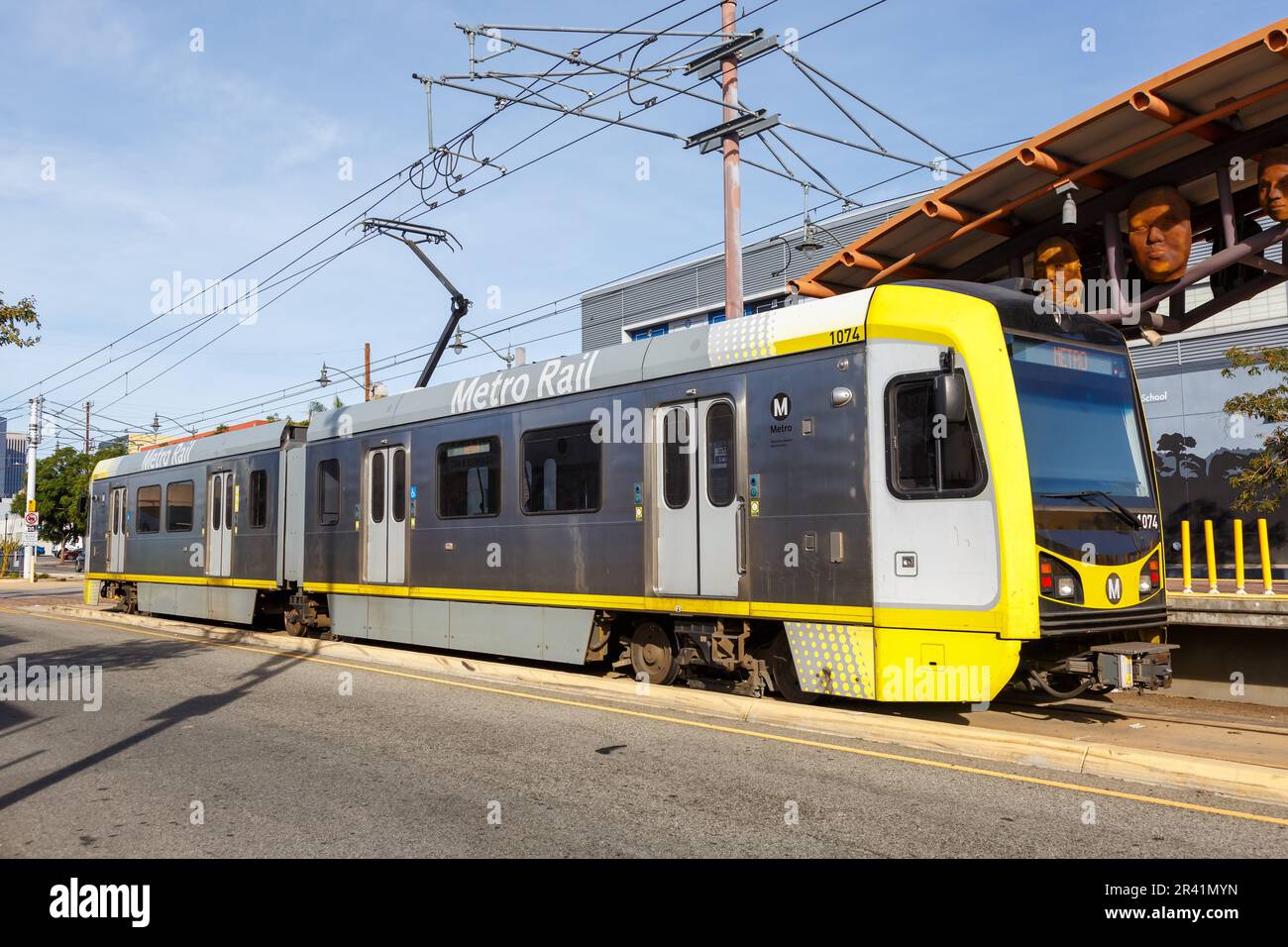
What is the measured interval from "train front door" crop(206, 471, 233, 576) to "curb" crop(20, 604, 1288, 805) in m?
7.22

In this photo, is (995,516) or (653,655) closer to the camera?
(995,516)

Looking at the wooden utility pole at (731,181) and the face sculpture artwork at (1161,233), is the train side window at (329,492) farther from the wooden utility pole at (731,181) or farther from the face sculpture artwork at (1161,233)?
the face sculpture artwork at (1161,233)

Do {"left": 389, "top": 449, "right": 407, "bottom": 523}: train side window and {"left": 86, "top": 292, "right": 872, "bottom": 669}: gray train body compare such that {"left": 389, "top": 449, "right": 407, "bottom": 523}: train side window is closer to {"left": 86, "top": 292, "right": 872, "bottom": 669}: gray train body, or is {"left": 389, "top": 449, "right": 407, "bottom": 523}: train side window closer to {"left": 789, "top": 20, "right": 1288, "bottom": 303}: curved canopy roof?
{"left": 86, "top": 292, "right": 872, "bottom": 669}: gray train body

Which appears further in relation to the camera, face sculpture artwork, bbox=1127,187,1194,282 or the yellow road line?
face sculpture artwork, bbox=1127,187,1194,282

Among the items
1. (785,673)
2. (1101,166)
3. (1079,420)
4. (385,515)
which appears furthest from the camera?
(385,515)

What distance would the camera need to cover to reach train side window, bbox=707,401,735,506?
9422 millimetres

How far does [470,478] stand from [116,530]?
44.8ft

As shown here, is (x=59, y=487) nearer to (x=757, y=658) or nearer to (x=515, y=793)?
(x=757, y=658)

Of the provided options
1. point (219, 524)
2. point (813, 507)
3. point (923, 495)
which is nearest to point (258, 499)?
point (219, 524)

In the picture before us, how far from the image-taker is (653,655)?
10484 mm

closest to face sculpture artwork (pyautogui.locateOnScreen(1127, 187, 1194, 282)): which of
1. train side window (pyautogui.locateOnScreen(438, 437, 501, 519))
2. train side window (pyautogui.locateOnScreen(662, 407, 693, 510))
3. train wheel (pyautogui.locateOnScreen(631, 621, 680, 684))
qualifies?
train side window (pyautogui.locateOnScreen(662, 407, 693, 510))

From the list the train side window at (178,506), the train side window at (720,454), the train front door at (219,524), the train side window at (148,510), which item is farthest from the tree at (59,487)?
the train side window at (720,454)

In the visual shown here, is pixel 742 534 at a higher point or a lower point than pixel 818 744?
higher
